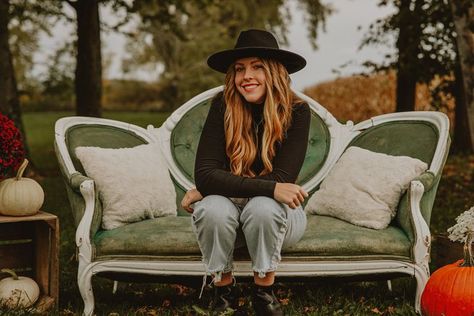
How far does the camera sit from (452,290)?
11.0 feet

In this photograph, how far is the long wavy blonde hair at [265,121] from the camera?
11.3ft

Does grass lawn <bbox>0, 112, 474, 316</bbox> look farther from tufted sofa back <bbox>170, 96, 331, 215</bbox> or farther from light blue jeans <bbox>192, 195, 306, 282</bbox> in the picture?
tufted sofa back <bbox>170, 96, 331, 215</bbox>

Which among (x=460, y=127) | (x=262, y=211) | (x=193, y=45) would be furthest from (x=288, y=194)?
(x=193, y=45)

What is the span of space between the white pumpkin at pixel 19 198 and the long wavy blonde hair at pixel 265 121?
1.17 meters

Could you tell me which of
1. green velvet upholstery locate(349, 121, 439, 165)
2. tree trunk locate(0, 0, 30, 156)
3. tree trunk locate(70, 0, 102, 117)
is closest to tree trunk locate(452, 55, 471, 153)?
tree trunk locate(70, 0, 102, 117)

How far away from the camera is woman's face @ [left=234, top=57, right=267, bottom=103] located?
136 inches

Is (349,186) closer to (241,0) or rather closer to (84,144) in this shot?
(84,144)

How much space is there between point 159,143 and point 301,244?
4.75ft

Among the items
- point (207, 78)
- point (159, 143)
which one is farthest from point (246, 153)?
point (207, 78)

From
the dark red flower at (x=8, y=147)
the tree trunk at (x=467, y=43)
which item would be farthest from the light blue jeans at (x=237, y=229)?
the tree trunk at (x=467, y=43)

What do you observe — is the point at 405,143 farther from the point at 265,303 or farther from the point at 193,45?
the point at 193,45

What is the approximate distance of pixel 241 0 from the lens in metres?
15.2

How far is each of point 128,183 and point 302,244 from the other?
1.14 m

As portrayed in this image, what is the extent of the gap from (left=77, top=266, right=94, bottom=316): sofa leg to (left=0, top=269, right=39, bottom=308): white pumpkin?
0.33 meters
